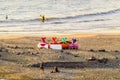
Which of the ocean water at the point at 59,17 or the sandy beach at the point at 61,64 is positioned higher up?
the sandy beach at the point at 61,64

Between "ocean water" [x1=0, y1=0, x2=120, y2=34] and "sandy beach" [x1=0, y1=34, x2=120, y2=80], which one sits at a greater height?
"sandy beach" [x1=0, y1=34, x2=120, y2=80]

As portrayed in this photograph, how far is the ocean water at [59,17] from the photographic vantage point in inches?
1214

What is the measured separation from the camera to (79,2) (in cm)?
5647

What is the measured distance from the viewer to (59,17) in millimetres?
41500

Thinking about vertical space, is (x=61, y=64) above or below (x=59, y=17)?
above

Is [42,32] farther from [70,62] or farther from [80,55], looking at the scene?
[70,62]

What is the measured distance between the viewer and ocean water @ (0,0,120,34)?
30844mm

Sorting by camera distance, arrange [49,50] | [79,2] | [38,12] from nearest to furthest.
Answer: [49,50] → [38,12] → [79,2]

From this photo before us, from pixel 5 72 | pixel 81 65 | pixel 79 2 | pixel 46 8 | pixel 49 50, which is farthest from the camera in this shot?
pixel 79 2

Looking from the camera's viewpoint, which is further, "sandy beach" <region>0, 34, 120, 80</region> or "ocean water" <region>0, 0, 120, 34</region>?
"ocean water" <region>0, 0, 120, 34</region>

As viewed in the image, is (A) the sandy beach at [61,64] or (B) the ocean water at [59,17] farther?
(B) the ocean water at [59,17]

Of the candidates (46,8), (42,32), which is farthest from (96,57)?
(46,8)

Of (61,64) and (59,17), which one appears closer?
(61,64)

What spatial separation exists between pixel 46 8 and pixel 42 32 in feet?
73.3
